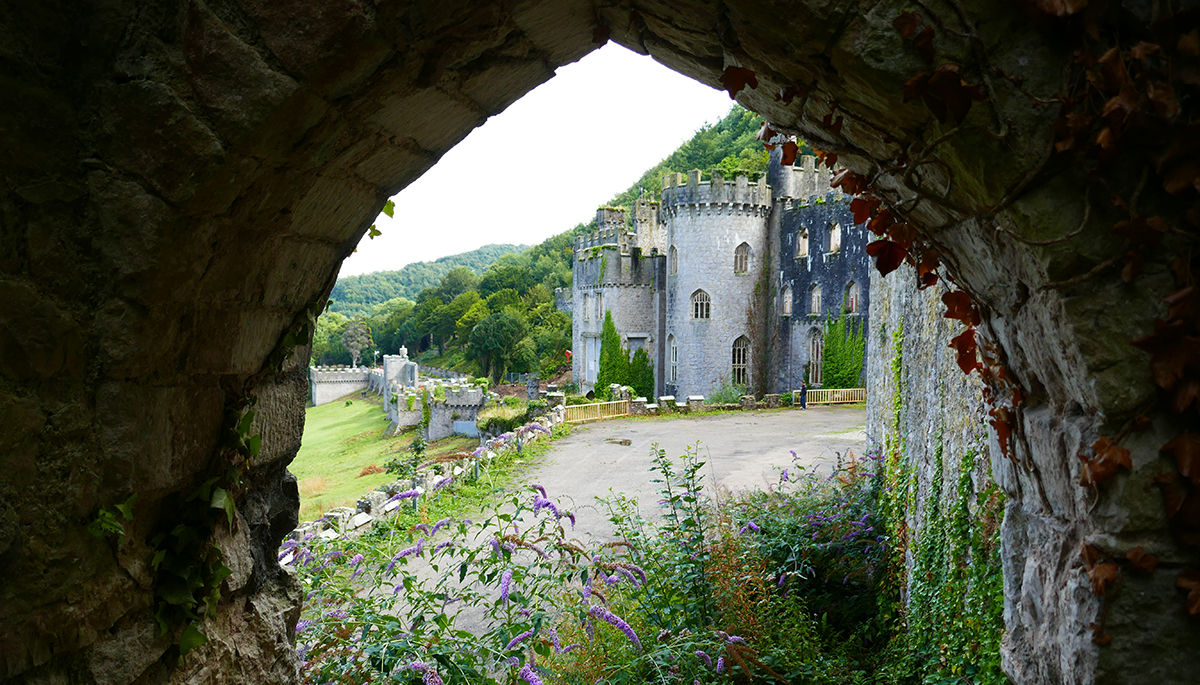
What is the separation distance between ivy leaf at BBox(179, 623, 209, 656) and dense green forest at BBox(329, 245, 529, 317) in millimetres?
118642

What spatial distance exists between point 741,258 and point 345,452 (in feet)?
74.9

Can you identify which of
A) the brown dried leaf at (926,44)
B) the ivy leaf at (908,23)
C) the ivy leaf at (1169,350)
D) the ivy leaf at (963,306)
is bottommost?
the ivy leaf at (1169,350)

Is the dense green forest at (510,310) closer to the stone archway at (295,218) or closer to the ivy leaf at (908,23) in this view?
the stone archway at (295,218)

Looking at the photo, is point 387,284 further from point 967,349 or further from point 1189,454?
point 1189,454

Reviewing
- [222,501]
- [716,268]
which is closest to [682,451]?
[222,501]

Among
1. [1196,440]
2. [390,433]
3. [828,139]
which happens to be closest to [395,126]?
[828,139]

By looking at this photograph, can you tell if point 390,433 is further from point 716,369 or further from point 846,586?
point 846,586

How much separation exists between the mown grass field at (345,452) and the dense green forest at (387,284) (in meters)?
67.2

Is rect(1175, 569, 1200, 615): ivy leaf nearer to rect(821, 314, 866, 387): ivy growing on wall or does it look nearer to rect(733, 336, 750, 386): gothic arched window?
rect(821, 314, 866, 387): ivy growing on wall

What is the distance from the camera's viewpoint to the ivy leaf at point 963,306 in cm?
226

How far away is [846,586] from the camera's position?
21.8ft

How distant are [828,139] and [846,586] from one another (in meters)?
5.60

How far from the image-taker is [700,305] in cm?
3194

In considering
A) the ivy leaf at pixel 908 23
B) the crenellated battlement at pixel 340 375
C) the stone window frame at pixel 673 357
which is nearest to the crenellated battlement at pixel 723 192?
the stone window frame at pixel 673 357
